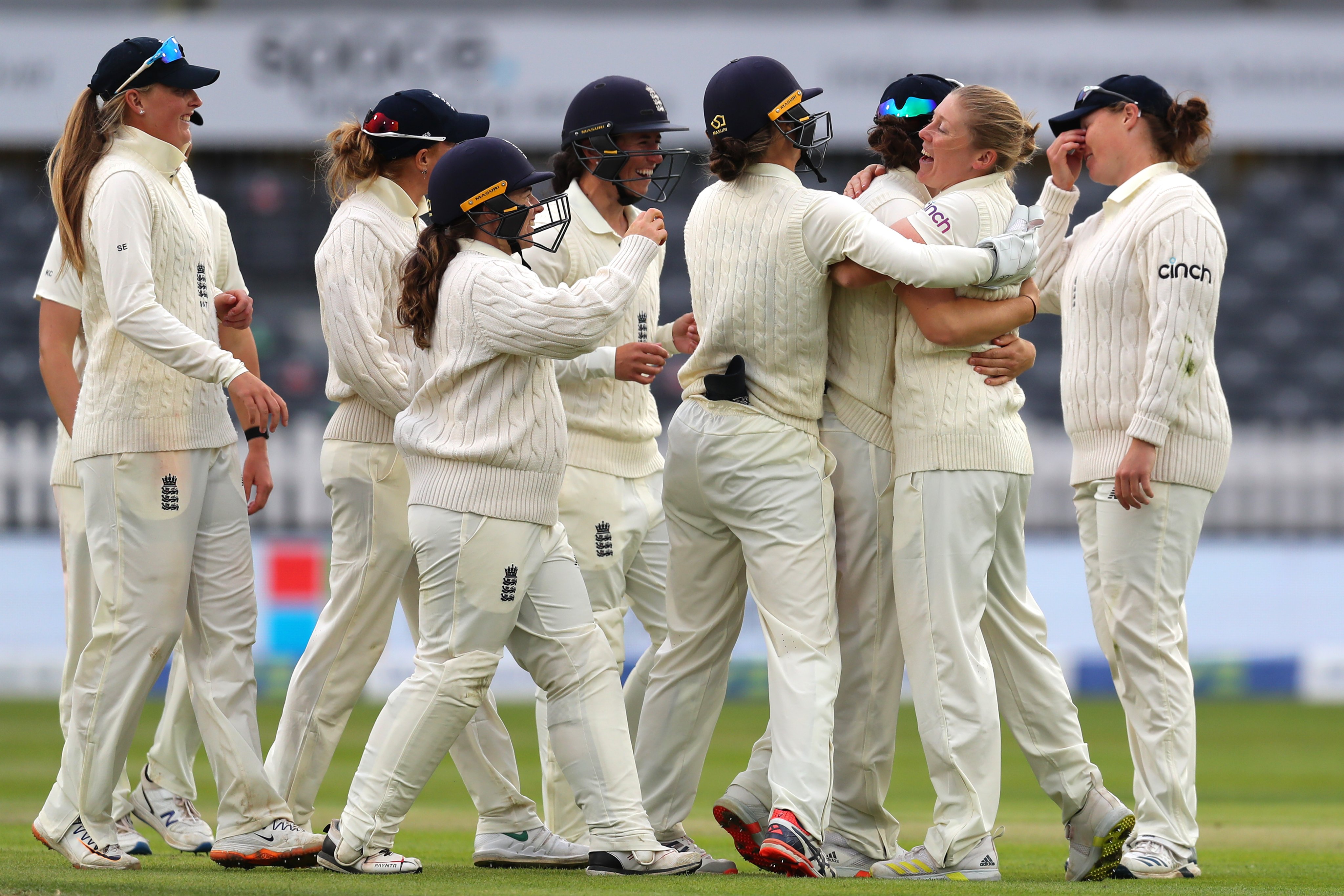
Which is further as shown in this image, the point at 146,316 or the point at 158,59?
the point at 158,59

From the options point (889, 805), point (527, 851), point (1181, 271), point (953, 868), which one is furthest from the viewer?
point (889, 805)

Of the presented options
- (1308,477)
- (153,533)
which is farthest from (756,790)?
(1308,477)

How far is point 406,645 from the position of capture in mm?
10328

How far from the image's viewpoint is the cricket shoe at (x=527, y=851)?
4.52m

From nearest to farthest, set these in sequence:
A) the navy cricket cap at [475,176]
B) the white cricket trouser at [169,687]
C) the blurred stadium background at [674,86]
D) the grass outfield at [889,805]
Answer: the grass outfield at [889,805] → the navy cricket cap at [475,176] → the white cricket trouser at [169,687] → the blurred stadium background at [674,86]

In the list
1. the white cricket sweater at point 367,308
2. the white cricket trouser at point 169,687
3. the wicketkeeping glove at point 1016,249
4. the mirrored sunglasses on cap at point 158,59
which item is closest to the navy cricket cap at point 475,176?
the white cricket sweater at point 367,308

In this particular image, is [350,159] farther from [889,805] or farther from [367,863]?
[889,805]

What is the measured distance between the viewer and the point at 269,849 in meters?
4.27

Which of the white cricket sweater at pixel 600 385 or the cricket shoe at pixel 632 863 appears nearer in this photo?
the cricket shoe at pixel 632 863

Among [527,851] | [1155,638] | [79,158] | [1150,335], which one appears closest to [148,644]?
[527,851]

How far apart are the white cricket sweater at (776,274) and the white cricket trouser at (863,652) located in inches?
7.3

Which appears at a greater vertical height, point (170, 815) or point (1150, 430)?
point (1150, 430)

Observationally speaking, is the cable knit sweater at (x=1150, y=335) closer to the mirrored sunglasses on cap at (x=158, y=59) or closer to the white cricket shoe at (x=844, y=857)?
the white cricket shoe at (x=844, y=857)

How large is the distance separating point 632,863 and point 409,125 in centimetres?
210
